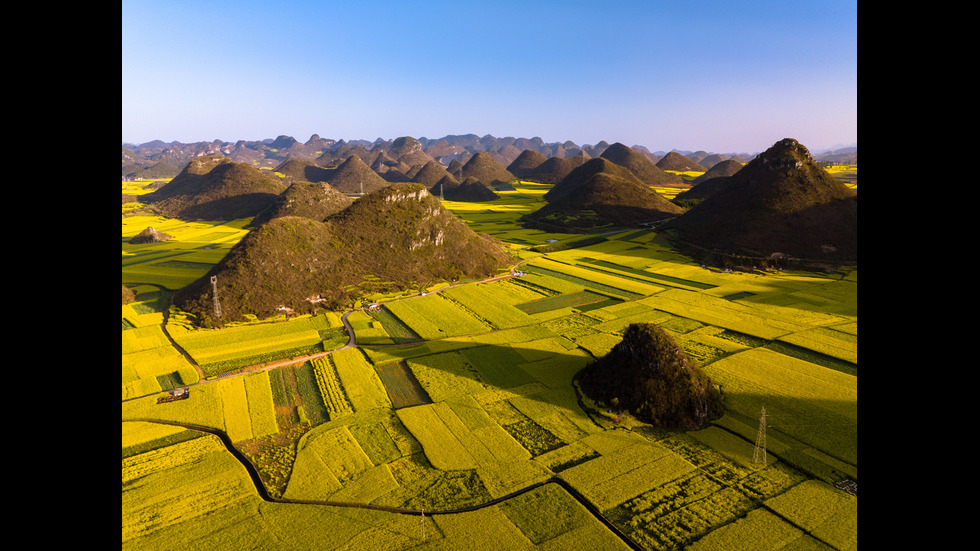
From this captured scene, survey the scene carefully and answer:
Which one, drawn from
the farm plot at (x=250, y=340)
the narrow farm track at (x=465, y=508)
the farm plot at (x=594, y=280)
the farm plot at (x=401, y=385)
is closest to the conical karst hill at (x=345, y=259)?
the farm plot at (x=250, y=340)

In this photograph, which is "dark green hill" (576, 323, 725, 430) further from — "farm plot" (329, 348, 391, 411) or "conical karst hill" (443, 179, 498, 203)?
"conical karst hill" (443, 179, 498, 203)

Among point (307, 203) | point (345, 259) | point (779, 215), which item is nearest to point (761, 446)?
point (345, 259)

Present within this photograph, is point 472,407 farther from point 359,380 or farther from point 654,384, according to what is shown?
point 654,384

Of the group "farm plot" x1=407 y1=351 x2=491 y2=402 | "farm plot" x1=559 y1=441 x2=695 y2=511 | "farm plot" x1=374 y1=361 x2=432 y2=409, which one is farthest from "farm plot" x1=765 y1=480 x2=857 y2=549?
"farm plot" x1=374 y1=361 x2=432 y2=409
